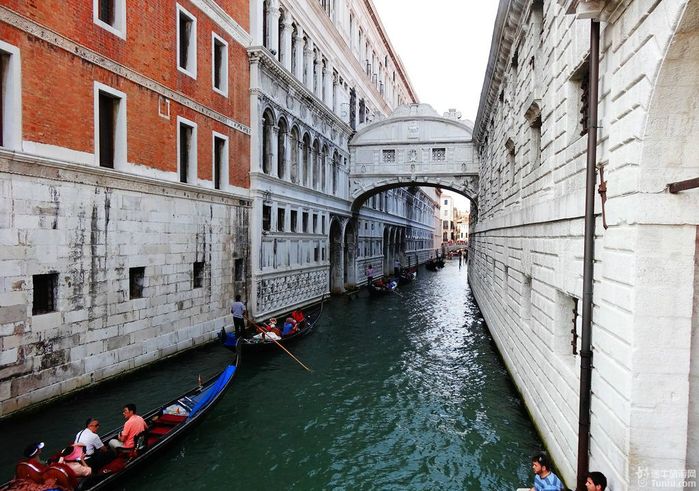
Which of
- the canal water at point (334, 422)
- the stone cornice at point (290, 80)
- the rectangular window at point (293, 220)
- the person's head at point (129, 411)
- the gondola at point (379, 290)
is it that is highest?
the stone cornice at point (290, 80)

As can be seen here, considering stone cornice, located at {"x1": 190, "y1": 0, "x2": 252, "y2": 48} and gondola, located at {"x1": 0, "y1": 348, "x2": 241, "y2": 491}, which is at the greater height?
stone cornice, located at {"x1": 190, "y1": 0, "x2": 252, "y2": 48}

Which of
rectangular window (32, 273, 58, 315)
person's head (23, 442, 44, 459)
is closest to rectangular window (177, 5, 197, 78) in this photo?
rectangular window (32, 273, 58, 315)

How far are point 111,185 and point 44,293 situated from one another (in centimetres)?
235

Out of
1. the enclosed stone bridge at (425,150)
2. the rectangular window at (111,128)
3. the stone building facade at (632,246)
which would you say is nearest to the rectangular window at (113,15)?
the rectangular window at (111,128)

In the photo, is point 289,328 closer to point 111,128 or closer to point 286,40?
point 111,128

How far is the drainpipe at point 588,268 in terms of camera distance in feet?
14.2

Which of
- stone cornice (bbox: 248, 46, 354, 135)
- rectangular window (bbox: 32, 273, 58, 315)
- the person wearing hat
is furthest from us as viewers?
stone cornice (bbox: 248, 46, 354, 135)

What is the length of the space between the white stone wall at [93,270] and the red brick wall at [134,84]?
2.17 feet

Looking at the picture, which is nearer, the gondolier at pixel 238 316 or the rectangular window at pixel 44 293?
the rectangular window at pixel 44 293

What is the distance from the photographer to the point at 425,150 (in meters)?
22.0

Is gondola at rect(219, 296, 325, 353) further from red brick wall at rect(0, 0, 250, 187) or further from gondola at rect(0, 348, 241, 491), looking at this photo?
red brick wall at rect(0, 0, 250, 187)

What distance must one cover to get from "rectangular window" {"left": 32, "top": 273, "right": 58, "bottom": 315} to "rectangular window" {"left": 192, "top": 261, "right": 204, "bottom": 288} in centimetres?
411

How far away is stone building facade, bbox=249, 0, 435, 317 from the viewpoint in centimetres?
1452

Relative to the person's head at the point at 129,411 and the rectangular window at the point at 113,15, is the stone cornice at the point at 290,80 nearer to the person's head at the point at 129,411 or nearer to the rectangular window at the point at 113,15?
the rectangular window at the point at 113,15
